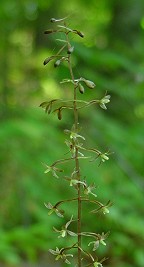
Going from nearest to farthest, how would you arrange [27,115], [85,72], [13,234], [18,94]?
[13,234], [85,72], [27,115], [18,94]

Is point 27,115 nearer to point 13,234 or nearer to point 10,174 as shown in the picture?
point 10,174

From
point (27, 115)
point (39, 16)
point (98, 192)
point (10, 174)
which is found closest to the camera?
point (98, 192)

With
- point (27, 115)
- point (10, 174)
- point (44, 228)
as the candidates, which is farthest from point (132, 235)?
point (44, 228)

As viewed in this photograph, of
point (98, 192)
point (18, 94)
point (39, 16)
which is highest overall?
point (39, 16)

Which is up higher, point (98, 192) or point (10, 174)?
point (10, 174)

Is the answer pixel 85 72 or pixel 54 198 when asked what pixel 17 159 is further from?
pixel 85 72

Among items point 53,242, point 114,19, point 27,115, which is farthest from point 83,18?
point 53,242

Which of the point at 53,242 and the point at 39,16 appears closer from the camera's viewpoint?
the point at 53,242
